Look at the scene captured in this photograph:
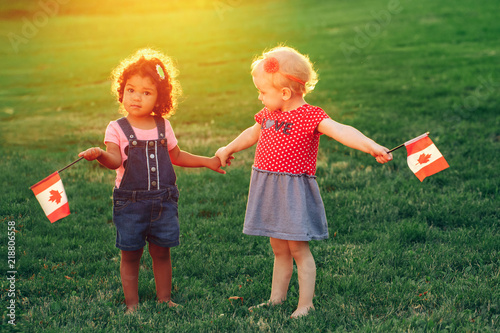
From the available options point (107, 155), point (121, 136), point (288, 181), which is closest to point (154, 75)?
point (121, 136)

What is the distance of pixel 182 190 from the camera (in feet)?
21.2

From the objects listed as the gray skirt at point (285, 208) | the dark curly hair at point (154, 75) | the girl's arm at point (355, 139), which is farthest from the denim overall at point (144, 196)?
the girl's arm at point (355, 139)

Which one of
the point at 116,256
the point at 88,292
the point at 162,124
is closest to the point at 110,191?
the point at 116,256

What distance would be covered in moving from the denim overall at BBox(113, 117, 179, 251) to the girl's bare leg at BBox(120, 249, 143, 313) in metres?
0.15

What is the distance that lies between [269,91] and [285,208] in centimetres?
80

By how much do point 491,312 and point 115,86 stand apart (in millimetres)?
3099

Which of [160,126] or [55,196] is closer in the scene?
[55,196]

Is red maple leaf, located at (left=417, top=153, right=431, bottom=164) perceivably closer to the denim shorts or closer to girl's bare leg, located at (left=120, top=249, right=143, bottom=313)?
the denim shorts

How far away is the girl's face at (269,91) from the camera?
11.7ft

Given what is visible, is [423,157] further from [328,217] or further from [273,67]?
[328,217]

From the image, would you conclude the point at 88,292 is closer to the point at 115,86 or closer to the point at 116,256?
the point at 116,256

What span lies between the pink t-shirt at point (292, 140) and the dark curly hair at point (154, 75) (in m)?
0.77

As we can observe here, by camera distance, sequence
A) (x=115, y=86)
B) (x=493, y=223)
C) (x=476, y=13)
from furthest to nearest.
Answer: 1. (x=476, y=13)
2. (x=493, y=223)
3. (x=115, y=86)

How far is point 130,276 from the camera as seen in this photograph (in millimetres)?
3820
